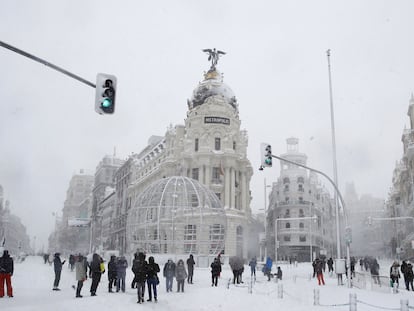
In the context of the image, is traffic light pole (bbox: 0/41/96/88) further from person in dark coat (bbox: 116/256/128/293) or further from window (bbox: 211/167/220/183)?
window (bbox: 211/167/220/183)

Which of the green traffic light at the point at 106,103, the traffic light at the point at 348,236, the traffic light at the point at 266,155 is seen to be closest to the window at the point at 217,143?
the traffic light at the point at 348,236

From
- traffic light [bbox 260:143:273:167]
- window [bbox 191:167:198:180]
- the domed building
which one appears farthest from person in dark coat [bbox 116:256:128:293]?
window [bbox 191:167:198:180]

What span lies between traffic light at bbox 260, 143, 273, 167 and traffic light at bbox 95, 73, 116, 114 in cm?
1006

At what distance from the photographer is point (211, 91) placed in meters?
66.0

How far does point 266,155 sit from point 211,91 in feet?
154

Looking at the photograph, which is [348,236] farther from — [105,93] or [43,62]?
[43,62]

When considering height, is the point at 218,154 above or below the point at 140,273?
A: above

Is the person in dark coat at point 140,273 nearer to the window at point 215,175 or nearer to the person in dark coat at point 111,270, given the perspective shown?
the person in dark coat at point 111,270

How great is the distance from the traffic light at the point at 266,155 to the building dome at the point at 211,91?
148 ft

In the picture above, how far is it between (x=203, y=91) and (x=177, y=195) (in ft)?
102

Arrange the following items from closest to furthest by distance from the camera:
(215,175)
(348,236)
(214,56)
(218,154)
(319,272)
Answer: (348,236), (319,272), (218,154), (215,175), (214,56)

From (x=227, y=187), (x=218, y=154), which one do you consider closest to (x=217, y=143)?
(x=218, y=154)

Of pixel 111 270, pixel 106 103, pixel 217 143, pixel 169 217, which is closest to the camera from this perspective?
pixel 106 103

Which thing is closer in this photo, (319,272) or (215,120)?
(319,272)
